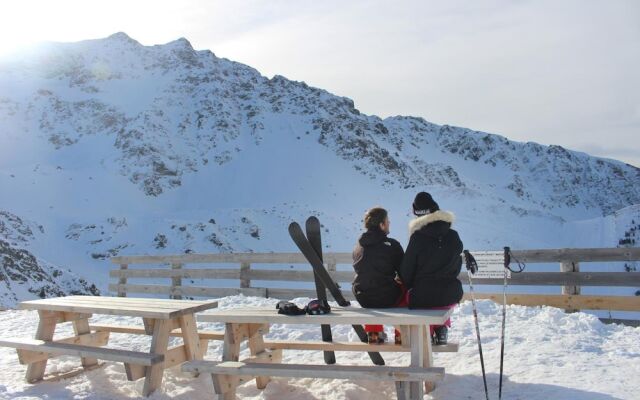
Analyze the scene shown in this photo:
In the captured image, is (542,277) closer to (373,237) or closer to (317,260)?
(373,237)

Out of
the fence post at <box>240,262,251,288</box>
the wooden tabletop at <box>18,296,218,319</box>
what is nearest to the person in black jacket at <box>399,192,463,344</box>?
the wooden tabletop at <box>18,296,218,319</box>

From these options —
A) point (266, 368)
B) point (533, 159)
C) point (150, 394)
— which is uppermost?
point (533, 159)

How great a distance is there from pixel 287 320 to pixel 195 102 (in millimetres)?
43780

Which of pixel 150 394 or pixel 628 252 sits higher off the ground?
pixel 628 252

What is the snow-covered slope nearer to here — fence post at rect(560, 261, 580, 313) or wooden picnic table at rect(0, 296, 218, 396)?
wooden picnic table at rect(0, 296, 218, 396)

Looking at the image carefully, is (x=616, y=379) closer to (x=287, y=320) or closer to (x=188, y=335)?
(x=287, y=320)

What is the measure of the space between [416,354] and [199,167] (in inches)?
1363

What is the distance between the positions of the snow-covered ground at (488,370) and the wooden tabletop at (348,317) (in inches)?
32.7

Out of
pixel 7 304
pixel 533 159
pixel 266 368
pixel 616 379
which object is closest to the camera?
pixel 266 368

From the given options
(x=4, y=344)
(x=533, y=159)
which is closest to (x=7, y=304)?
(x=4, y=344)

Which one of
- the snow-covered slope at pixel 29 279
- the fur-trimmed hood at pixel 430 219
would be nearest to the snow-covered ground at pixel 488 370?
the fur-trimmed hood at pixel 430 219

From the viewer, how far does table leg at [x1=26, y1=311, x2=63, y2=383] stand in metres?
5.75

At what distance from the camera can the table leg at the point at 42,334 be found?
5.75 meters

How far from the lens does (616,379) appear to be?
4742 mm
